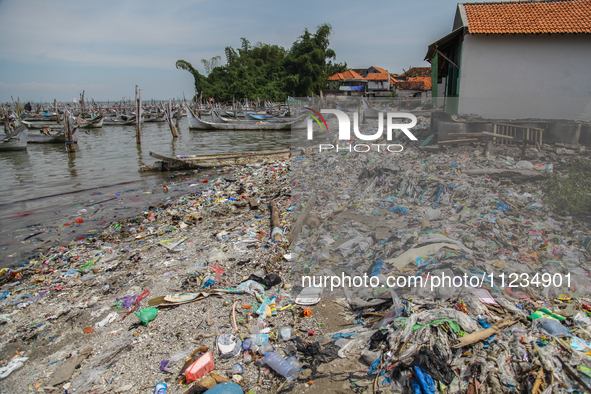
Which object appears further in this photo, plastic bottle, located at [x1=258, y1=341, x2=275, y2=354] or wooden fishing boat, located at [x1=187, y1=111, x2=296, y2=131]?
wooden fishing boat, located at [x1=187, y1=111, x2=296, y2=131]

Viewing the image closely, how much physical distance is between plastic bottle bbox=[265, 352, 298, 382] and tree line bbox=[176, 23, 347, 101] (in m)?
41.8

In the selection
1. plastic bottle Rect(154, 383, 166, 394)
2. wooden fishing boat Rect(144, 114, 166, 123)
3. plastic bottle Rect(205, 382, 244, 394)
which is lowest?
plastic bottle Rect(154, 383, 166, 394)

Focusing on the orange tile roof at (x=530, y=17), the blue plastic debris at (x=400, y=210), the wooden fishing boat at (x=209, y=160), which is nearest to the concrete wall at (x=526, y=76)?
the orange tile roof at (x=530, y=17)

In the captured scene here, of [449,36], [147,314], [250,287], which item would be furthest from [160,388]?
[449,36]

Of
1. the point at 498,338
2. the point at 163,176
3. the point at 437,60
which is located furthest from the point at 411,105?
the point at 498,338

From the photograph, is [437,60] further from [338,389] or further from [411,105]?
[338,389]

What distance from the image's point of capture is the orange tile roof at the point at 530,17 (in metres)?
9.86

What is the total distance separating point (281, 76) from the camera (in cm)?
4803

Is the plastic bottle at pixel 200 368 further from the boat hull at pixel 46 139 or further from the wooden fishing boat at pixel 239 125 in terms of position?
the wooden fishing boat at pixel 239 125

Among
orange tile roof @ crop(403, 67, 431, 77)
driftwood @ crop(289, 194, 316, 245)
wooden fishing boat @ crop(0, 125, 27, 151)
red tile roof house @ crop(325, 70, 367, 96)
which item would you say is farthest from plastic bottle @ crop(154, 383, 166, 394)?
orange tile roof @ crop(403, 67, 431, 77)

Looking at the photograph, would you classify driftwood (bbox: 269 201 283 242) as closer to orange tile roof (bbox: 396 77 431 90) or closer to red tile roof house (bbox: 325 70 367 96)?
orange tile roof (bbox: 396 77 431 90)

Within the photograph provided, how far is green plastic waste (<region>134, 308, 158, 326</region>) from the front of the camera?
3.01 meters

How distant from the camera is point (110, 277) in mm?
4117

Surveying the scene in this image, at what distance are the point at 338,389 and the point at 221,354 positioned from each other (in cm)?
99
